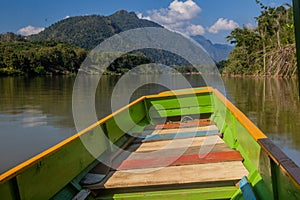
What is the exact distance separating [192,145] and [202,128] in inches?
46.8

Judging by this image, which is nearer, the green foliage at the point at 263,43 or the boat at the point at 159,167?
the boat at the point at 159,167

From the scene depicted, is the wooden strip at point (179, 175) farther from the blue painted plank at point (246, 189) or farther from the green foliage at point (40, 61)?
the green foliage at point (40, 61)

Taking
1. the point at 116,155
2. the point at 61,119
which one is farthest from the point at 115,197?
the point at 61,119

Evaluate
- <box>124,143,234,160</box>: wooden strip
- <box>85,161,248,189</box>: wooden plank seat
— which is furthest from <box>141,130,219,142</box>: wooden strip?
<box>85,161,248,189</box>: wooden plank seat

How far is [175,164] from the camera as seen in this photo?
137 inches

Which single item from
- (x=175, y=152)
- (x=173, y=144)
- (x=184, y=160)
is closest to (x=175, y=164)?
(x=184, y=160)

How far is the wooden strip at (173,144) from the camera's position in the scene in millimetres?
4344

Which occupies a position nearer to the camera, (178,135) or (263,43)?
(178,135)

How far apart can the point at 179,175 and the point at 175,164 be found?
350 mm

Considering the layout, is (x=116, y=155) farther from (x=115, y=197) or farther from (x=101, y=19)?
(x=101, y=19)

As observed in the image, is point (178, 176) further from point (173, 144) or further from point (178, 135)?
point (178, 135)

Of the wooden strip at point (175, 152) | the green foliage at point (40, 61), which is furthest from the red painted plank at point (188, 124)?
the green foliage at point (40, 61)

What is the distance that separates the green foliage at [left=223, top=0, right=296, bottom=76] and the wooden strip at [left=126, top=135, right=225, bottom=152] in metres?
35.0

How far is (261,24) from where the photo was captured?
51.2m
